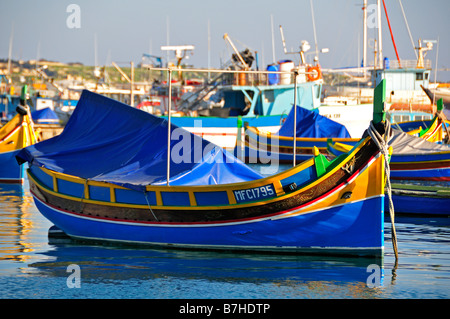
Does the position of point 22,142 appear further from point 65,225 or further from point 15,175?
point 65,225

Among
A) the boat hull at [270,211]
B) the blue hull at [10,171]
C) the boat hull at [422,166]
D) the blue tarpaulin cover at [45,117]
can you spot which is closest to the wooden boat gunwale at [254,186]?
the boat hull at [270,211]

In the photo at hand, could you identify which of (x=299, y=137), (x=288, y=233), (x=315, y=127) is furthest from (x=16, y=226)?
(x=315, y=127)

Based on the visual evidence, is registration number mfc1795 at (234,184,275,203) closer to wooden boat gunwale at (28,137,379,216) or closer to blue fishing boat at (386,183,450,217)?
wooden boat gunwale at (28,137,379,216)

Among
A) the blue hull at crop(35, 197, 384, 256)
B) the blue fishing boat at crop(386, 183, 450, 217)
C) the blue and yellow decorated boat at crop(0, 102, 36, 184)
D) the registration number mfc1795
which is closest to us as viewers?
the blue hull at crop(35, 197, 384, 256)

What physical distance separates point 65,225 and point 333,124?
80.5 feet

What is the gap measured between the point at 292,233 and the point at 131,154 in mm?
4309

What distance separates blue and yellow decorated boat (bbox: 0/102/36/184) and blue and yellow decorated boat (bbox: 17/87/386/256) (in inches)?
451

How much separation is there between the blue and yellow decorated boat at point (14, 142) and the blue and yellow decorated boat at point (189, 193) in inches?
451

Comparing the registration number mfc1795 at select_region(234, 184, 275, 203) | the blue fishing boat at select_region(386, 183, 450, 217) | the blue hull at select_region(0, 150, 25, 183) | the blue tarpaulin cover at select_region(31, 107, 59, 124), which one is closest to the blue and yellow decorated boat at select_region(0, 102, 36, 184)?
the blue hull at select_region(0, 150, 25, 183)

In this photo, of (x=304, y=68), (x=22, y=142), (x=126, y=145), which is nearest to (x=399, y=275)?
(x=126, y=145)

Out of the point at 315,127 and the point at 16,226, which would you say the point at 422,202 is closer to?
the point at 16,226

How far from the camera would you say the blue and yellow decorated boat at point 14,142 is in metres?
27.8

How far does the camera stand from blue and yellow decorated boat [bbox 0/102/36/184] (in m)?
27.8

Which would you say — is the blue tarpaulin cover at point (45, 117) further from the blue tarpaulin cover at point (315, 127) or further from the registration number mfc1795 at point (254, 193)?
the registration number mfc1795 at point (254, 193)
